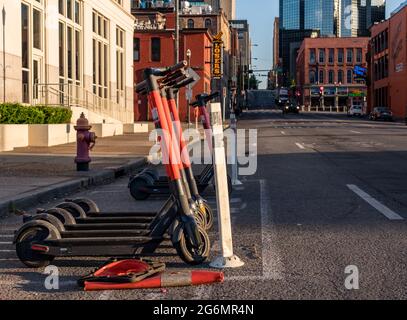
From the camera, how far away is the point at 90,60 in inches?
1348

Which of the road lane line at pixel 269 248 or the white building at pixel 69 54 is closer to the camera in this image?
the road lane line at pixel 269 248

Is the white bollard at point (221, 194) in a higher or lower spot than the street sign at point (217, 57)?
lower

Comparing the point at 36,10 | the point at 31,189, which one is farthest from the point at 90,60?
the point at 31,189

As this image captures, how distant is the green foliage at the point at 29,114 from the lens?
21406 millimetres

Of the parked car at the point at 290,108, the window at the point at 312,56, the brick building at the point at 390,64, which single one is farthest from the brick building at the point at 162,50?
the window at the point at 312,56

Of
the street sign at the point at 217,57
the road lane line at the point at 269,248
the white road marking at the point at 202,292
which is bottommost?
the white road marking at the point at 202,292

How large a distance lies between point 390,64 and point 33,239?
81394 millimetres

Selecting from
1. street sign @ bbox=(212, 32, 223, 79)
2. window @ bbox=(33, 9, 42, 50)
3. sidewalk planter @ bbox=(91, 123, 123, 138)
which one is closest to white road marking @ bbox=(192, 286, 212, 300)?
window @ bbox=(33, 9, 42, 50)

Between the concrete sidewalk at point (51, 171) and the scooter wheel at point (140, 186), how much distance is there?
148 centimetres

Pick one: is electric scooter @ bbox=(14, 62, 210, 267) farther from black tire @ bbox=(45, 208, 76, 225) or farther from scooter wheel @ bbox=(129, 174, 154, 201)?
scooter wheel @ bbox=(129, 174, 154, 201)

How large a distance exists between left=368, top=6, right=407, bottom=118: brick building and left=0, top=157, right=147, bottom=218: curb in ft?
208

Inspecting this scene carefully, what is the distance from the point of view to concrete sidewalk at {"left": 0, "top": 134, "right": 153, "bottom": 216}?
35.0 ft

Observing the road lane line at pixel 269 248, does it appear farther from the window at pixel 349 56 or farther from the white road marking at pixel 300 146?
the window at pixel 349 56

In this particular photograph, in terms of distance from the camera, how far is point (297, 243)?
286 inches
